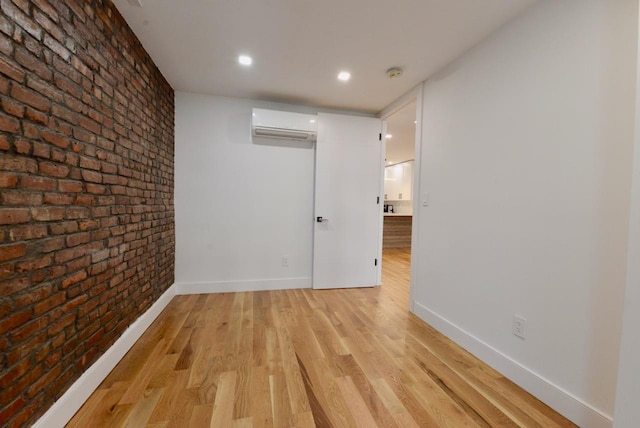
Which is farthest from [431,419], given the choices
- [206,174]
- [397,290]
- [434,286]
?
[206,174]

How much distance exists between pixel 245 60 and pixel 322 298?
8.29 ft

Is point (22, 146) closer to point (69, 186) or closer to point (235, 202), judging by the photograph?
point (69, 186)

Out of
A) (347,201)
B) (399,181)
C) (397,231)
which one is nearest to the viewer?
(347,201)

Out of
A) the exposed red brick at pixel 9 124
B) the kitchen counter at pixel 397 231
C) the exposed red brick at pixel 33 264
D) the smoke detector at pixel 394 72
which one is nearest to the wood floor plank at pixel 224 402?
the exposed red brick at pixel 33 264

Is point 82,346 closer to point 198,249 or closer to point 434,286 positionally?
point 198,249

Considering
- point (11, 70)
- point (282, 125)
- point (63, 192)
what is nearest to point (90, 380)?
point (63, 192)

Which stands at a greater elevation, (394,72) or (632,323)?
(394,72)

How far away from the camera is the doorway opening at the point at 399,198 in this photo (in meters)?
3.30

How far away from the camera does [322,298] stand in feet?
9.41

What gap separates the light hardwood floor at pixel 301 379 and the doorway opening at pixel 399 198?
99 cm

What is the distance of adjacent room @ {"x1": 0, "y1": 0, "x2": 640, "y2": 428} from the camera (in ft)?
3.53

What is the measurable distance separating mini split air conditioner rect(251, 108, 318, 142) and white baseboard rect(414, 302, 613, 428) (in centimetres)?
240

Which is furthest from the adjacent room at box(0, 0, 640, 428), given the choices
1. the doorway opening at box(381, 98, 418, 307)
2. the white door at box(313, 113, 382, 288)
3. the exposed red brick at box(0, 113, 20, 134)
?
the doorway opening at box(381, 98, 418, 307)

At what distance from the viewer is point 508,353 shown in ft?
Result: 5.19
